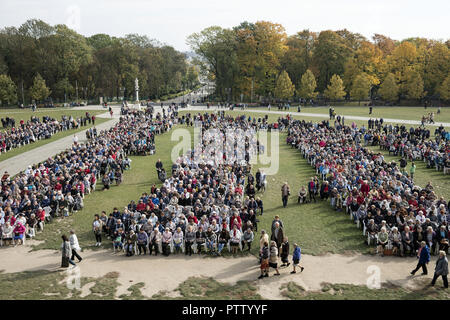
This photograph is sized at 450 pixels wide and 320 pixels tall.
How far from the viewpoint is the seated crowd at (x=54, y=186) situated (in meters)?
13.8

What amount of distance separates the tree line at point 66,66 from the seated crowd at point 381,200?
5960 centimetres

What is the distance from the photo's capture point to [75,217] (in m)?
16.0

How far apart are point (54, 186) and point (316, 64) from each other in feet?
214

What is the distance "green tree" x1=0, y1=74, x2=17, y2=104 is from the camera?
2341 inches

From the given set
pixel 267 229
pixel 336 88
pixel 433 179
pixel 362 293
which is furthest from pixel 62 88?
pixel 362 293

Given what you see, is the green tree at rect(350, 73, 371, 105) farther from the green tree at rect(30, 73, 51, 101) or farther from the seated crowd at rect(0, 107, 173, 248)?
the green tree at rect(30, 73, 51, 101)

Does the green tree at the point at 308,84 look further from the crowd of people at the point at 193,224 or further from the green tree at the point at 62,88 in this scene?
the crowd of people at the point at 193,224

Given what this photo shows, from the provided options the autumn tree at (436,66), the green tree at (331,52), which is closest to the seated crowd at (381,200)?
the green tree at (331,52)

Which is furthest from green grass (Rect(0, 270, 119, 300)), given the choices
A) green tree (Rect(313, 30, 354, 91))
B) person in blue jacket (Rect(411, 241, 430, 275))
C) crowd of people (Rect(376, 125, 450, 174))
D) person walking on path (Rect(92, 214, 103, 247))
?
green tree (Rect(313, 30, 354, 91))

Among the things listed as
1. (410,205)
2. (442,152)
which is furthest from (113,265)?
(442,152)

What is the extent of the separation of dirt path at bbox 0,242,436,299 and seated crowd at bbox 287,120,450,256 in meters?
0.83

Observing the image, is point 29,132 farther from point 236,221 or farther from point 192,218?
point 236,221

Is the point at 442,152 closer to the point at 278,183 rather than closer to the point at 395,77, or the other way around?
the point at 278,183
